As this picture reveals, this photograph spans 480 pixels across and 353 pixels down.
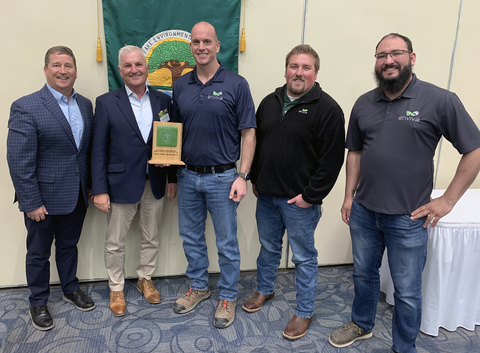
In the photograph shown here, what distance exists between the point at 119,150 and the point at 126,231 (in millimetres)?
599

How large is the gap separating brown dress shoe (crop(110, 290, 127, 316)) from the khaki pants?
0.03 meters

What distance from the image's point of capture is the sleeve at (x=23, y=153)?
6.32 feet

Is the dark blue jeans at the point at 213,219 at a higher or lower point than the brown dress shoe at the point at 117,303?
higher

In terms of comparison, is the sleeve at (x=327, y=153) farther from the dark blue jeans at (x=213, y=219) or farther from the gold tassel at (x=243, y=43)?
the gold tassel at (x=243, y=43)

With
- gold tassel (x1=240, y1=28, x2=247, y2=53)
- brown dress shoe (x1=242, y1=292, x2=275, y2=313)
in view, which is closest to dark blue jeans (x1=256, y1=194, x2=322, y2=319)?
brown dress shoe (x1=242, y1=292, x2=275, y2=313)

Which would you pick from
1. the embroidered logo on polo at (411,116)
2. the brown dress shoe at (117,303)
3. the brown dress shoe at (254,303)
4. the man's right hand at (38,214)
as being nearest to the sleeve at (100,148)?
the man's right hand at (38,214)

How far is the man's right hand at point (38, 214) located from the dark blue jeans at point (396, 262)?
1.87 meters

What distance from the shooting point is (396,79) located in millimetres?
1675

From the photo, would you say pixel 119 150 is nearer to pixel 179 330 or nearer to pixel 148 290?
pixel 148 290

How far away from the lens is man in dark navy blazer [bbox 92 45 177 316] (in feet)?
6.89

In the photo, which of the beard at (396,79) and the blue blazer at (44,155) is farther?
the blue blazer at (44,155)

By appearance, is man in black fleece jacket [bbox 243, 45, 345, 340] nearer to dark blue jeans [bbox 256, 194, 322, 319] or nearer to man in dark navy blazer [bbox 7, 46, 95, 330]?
dark blue jeans [bbox 256, 194, 322, 319]

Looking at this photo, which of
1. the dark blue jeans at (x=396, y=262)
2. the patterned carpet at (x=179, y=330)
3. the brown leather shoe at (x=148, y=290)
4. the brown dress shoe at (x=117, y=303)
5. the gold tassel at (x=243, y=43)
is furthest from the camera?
the gold tassel at (x=243, y=43)

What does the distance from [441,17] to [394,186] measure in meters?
1.96
